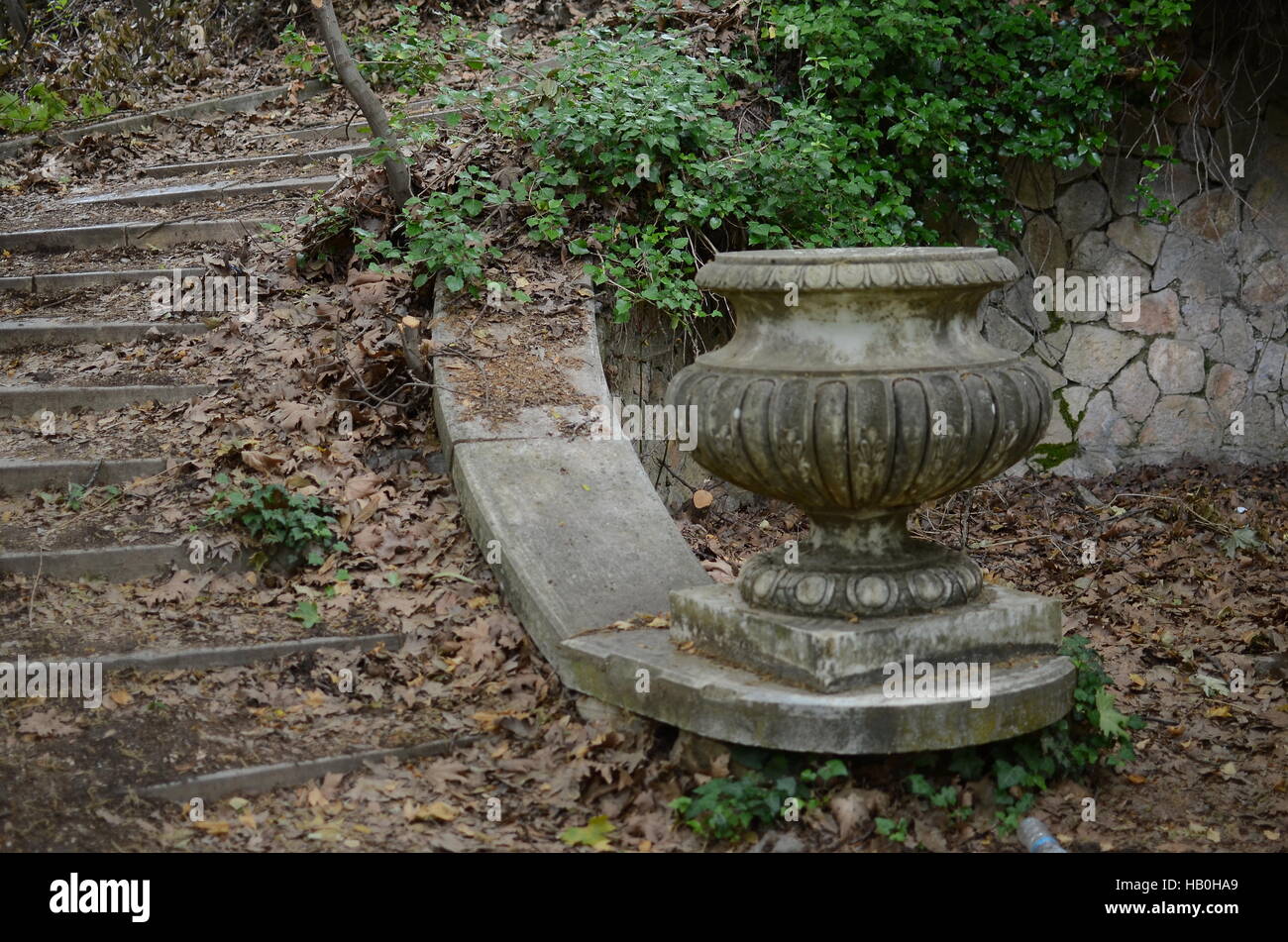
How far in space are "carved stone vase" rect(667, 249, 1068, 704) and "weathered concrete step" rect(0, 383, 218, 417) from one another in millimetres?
2648

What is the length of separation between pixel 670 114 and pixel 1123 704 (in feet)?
11.0

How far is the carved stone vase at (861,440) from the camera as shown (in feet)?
10.9

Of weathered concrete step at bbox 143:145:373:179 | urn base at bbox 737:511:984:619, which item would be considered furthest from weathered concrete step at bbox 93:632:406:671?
weathered concrete step at bbox 143:145:373:179

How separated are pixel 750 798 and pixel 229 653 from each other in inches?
69.8

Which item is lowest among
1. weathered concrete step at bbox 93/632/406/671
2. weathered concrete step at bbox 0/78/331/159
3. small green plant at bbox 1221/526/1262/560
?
weathered concrete step at bbox 93/632/406/671

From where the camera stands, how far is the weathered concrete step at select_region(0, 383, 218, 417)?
5.29m

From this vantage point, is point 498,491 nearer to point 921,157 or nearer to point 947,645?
point 947,645

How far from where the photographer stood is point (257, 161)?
798 centimetres

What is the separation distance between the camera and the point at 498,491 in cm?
455

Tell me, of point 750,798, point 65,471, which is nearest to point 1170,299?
point 750,798

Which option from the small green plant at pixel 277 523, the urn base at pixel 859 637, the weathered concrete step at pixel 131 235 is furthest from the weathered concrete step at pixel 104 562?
the weathered concrete step at pixel 131 235

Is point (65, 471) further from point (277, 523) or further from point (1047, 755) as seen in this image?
point (1047, 755)

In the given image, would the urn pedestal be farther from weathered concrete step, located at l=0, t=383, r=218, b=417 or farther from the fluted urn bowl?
weathered concrete step, located at l=0, t=383, r=218, b=417

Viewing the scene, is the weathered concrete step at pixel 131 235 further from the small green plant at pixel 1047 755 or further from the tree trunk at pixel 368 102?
the small green plant at pixel 1047 755
